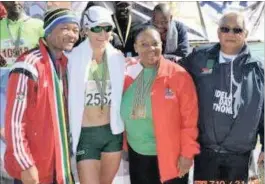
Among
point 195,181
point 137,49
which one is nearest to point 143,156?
point 195,181

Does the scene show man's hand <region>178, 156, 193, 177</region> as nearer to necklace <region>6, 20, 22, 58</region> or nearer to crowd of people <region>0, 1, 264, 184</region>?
crowd of people <region>0, 1, 264, 184</region>

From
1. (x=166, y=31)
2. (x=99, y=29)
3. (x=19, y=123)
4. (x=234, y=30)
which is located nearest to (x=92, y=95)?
(x=99, y=29)

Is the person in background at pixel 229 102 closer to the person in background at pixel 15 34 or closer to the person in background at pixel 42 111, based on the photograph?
the person in background at pixel 42 111

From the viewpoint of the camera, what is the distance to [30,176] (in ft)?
11.8

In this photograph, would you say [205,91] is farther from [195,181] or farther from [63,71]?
[63,71]

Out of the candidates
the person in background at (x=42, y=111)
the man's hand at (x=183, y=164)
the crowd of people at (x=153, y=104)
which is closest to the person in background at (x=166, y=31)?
the crowd of people at (x=153, y=104)

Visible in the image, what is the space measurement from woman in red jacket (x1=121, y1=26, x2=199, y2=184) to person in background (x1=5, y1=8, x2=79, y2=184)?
53 centimetres

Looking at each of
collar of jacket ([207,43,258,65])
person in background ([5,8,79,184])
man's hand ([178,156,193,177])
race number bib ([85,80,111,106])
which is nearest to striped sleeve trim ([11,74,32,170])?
person in background ([5,8,79,184])

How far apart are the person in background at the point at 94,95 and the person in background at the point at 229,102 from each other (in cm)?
65

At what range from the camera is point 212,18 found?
394 inches

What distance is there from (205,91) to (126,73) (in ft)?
2.07

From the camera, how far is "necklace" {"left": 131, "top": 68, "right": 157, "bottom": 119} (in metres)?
4.05

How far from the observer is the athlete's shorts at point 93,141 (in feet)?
13.6

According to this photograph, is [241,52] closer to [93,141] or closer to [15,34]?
[93,141]
